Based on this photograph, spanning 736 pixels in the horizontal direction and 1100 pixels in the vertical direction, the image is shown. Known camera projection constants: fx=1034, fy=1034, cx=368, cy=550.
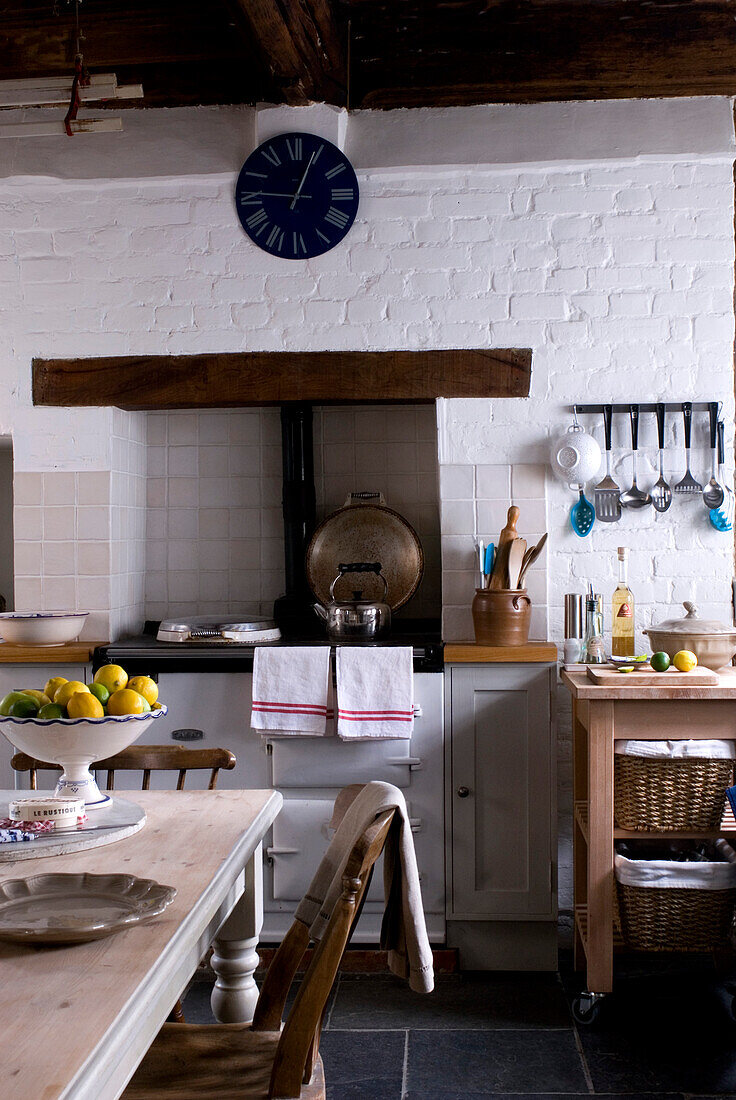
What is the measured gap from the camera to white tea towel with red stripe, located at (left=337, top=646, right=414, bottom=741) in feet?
10.00

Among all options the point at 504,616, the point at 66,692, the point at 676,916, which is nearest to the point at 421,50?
the point at 504,616

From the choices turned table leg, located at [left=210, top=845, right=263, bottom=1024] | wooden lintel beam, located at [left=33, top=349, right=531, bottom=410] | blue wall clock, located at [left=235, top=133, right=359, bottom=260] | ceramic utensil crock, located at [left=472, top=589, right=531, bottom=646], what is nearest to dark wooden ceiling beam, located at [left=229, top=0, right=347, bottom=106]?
blue wall clock, located at [left=235, top=133, right=359, bottom=260]

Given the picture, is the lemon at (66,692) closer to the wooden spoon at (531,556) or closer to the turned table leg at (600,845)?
the turned table leg at (600,845)

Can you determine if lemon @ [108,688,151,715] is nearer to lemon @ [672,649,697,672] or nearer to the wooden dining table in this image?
the wooden dining table

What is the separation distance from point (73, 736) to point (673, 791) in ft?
5.47

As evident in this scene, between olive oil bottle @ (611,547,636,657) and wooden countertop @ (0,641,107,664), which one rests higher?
olive oil bottle @ (611,547,636,657)

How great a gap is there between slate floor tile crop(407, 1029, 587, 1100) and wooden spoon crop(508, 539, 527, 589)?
1.25 m

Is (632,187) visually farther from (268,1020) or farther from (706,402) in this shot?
(268,1020)

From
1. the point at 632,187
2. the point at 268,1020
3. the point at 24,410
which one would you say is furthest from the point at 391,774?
the point at 632,187

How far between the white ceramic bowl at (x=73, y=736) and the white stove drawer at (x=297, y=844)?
1360 mm

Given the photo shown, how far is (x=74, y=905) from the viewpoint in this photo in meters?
1.39

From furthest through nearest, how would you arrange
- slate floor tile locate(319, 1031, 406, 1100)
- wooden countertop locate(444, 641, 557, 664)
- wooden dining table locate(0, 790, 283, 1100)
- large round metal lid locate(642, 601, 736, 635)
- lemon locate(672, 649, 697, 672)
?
wooden countertop locate(444, 641, 557, 664)
large round metal lid locate(642, 601, 736, 635)
lemon locate(672, 649, 697, 672)
slate floor tile locate(319, 1031, 406, 1100)
wooden dining table locate(0, 790, 283, 1100)

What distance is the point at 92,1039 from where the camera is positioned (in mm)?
1016

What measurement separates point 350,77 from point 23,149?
1101 millimetres
